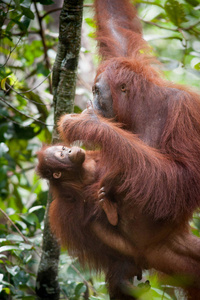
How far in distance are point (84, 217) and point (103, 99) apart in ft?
2.88

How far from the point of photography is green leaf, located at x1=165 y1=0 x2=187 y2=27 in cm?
338

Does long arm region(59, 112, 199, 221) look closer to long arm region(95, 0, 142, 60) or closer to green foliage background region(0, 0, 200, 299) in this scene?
green foliage background region(0, 0, 200, 299)

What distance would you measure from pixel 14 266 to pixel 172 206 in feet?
4.83

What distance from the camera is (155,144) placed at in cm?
263

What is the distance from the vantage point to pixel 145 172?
2.45 m

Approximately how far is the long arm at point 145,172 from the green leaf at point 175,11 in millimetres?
1536

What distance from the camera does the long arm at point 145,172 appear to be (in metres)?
2.44

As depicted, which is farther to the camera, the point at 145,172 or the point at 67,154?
the point at 67,154

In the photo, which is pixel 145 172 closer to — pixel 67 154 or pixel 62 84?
pixel 67 154

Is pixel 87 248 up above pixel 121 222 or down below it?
below

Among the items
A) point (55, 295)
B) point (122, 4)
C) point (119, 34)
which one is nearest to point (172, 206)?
point (55, 295)

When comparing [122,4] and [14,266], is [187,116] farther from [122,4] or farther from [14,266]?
[14,266]

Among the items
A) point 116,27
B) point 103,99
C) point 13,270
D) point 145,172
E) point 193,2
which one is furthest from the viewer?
point 116,27

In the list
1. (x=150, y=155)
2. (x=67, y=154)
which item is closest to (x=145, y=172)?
(x=150, y=155)
